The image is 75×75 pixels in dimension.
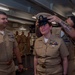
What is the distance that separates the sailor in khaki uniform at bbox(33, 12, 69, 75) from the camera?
246cm

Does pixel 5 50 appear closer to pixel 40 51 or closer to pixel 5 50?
pixel 5 50

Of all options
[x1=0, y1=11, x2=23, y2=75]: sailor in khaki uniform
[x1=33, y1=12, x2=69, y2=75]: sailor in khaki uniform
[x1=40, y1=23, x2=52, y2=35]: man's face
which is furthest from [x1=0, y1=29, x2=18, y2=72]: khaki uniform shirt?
[x1=40, y1=23, x2=52, y2=35]: man's face

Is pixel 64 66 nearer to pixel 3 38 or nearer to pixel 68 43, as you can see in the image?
pixel 68 43

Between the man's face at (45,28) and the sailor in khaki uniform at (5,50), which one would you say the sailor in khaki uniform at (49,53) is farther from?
the sailor in khaki uniform at (5,50)

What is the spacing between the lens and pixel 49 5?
21.2 ft

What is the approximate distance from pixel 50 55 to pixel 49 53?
32mm

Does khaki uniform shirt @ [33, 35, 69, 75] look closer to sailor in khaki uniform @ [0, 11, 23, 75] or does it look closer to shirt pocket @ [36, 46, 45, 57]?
shirt pocket @ [36, 46, 45, 57]

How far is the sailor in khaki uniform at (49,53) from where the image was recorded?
2455 mm

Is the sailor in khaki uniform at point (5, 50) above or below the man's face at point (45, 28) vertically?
below

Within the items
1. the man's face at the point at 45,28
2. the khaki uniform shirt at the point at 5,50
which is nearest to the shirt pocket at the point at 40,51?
the man's face at the point at 45,28

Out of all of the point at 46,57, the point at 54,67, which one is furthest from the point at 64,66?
the point at 46,57

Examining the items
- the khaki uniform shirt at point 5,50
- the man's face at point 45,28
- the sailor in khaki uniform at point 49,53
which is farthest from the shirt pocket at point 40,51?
the khaki uniform shirt at point 5,50

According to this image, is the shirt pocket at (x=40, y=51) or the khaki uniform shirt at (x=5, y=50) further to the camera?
the khaki uniform shirt at (x=5, y=50)

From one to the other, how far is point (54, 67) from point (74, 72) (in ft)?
1.74
